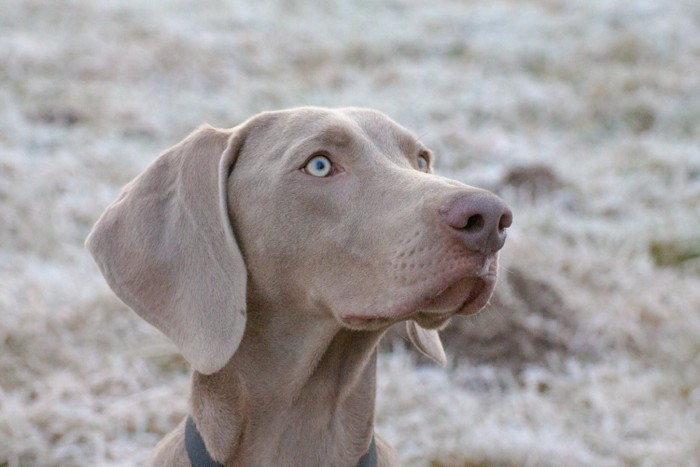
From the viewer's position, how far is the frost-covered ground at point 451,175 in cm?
448

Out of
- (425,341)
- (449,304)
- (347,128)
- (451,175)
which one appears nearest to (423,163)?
(347,128)

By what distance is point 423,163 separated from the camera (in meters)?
3.14

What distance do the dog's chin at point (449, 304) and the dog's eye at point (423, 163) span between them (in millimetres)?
694

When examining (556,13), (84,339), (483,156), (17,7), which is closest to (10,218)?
(84,339)

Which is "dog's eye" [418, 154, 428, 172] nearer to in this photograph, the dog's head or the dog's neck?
the dog's head

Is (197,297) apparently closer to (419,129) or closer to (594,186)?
(594,186)

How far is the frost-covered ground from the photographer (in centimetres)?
448

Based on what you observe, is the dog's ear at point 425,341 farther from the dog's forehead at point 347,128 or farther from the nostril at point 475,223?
the nostril at point 475,223

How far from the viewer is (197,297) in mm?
2701

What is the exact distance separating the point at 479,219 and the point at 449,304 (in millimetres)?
267

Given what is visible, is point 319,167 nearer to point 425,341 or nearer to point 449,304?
point 449,304

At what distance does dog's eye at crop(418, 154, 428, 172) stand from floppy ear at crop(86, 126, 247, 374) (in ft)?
2.09

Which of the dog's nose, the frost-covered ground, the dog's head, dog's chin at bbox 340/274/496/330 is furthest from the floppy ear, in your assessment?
the frost-covered ground

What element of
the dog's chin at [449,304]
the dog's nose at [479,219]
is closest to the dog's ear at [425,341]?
the dog's chin at [449,304]
